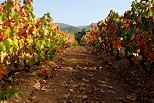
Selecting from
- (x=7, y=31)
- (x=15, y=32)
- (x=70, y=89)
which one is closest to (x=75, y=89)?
(x=70, y=89)

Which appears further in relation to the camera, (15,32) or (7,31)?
(15,32)

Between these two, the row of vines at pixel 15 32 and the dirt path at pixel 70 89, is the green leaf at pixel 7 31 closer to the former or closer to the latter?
the row of vines at pixel 15 32

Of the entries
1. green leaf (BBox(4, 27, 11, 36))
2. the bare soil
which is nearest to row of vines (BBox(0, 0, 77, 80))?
green leaf (BBox(4, 27, 11, 36))

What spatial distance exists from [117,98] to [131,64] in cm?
312

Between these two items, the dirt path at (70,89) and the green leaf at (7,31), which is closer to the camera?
the green leaf at (7,31)

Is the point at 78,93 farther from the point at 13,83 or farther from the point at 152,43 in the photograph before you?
the point at 152,43

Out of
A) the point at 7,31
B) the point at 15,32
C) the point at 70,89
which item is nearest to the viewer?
the point at 7,31

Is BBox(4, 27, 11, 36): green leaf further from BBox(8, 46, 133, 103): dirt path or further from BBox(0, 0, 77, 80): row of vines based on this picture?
BBox(8, 46, 133, 103): dirt path

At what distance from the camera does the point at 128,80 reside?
20.1 feet

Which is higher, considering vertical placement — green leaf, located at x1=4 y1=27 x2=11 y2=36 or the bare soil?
green leaf, located at x1=4 y1=27 x2=11 y2=36

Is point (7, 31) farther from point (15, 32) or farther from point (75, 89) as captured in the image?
point (75, 89)

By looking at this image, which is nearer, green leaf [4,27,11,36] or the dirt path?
green leaf [4,27,11,36]

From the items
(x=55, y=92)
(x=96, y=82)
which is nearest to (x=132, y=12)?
(x=96, y=82)

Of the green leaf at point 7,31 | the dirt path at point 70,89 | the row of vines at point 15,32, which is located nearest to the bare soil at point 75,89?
the dirt path at point 70,89
